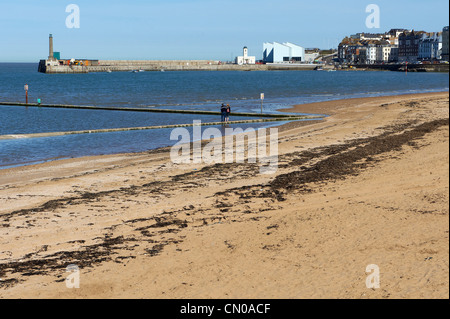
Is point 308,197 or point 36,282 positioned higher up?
point 308,197

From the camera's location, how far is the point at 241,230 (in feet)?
41.9

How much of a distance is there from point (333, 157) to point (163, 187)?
6.79 meters

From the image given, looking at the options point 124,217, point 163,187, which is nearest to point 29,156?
point 163,187

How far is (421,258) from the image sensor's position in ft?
31.1

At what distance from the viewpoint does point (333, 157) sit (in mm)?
21078

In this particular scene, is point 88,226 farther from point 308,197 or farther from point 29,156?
point 29,156

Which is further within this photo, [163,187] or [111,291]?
[163,187]

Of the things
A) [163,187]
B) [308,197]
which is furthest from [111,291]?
[163,187]

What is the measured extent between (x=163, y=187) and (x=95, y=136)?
19580 millimetres

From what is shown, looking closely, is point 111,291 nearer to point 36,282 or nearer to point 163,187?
point 36,282

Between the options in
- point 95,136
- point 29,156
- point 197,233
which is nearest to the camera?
point 197,233

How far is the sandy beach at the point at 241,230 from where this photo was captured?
9.68 m

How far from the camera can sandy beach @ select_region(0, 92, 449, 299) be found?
968 cm

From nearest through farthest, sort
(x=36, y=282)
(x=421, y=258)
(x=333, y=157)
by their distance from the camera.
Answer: (x=421, y=258) < (x=36, y=282) < (x=333, y=157)
